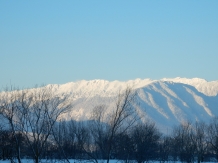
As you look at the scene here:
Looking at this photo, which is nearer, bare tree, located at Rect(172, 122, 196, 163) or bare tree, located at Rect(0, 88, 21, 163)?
bare tree, located at Rect(0, 88, 21, 163)

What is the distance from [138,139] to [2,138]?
51.3 feet

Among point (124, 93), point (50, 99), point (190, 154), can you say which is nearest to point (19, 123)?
point (50, 99)

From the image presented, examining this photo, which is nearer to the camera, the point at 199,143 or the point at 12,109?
the point at 12,109

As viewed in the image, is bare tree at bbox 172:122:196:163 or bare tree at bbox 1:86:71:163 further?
bare tree at bbox 172:122:196:163

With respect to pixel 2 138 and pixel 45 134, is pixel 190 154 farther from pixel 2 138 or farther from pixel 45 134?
pixel 45 134

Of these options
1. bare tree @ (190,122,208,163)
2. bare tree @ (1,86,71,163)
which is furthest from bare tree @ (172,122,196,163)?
bare tree @ (1,86,71,163)

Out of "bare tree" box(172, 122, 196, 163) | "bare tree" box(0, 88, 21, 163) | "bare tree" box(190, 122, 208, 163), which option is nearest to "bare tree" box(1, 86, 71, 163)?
"bare tree" box(0, 88, 21, 163)

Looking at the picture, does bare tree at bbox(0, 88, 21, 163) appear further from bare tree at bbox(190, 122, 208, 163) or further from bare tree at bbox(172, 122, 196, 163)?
bare tree at bbox(172, 122, 196, 163)

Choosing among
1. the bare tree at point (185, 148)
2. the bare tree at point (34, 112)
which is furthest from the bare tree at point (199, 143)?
the bare tree at point (34, 112)

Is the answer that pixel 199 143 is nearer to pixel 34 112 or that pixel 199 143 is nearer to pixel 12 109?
pixel 34 112

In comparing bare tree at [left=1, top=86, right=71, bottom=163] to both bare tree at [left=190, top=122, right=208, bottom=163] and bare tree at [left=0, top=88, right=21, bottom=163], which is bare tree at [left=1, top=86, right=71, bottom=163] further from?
bare tree at [left=190, top=122, right=208, bottom=163]

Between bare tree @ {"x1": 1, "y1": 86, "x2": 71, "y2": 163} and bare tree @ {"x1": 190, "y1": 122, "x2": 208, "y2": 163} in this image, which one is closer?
bare tree @ {"x1": 1, "y1": 86, "x2": 71, "y2": 163}

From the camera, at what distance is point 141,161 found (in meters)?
51.1

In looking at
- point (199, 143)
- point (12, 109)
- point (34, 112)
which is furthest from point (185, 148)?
point (12, 109)
